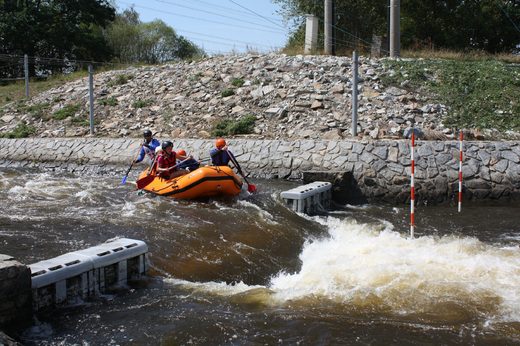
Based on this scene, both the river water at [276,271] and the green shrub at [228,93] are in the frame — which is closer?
the river water at [276,271]

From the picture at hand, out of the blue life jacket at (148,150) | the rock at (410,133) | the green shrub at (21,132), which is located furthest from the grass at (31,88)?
the rock at (410,133)

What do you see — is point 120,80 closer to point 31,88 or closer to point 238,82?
point 31,88

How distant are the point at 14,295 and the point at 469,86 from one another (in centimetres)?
1275

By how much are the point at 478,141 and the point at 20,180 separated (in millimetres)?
9590

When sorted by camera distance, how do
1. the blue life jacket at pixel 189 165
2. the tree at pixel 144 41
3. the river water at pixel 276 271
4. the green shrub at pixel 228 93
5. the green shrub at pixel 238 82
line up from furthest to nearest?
1. the tree at pixel 144 41
2. the green shrub at pixel 238 82
3. the green shrub at pixel 228 93
4. the blue life jacket at pixel 189 165
5. the river water at pixel 276 271

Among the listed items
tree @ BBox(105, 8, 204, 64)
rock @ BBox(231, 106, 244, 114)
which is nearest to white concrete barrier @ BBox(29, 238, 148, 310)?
rock @ BBox(231, 106, 244, 114)

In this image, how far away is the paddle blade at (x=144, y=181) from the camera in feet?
31.5

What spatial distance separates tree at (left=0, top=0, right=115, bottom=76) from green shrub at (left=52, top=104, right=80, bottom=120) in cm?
973

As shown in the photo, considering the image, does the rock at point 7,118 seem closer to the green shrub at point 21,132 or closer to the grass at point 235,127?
the green shrub at point 21,132

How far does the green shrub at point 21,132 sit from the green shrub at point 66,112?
0.77 metres

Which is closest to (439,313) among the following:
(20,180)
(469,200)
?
(469,200)

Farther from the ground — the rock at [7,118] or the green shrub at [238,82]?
the green shrub at [238,82]

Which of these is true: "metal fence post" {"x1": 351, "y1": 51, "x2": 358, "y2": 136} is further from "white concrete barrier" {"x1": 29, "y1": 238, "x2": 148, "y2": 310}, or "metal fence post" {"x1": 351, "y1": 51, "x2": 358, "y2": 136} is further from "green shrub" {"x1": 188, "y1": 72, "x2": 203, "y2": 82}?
"white concrete barrier" {"x1": 29, "y1": 238, "x2": 148, "y2": 310}

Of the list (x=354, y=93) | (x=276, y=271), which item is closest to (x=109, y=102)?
(x=354, y=93)
